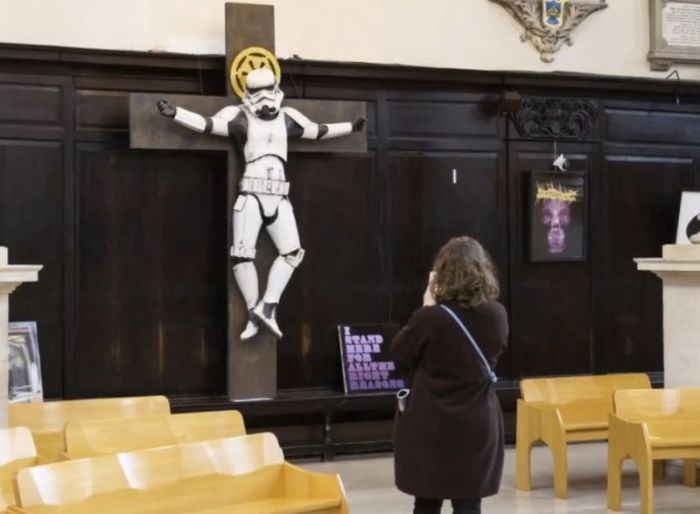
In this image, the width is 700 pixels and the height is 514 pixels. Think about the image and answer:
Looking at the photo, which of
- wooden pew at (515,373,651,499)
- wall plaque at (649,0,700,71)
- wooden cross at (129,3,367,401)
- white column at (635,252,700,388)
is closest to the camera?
wooden pew at (515,373,651,499)

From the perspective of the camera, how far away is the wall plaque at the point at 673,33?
389 inches

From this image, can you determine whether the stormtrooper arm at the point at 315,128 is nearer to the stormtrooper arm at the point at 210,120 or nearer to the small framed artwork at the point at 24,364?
the stormtrooper arm at the point at 210,120

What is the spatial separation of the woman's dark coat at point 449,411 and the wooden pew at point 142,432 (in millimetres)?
1367

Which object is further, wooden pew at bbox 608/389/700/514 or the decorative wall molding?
the decorative wall molding

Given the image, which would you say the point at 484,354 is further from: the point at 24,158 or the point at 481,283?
the point at 24,158

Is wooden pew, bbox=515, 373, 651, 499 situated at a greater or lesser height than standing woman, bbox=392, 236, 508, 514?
lesser

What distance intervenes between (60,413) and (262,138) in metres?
2.63

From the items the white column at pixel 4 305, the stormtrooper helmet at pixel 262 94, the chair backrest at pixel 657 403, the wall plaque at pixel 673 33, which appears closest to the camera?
the white column at pixel 4 305

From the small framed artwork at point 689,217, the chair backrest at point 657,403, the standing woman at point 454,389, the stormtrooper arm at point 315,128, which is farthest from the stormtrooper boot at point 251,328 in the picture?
the standing woman at point 454,389

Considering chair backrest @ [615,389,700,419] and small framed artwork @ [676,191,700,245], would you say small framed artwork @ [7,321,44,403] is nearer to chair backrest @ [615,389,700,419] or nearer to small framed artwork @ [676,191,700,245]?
chair backrest @ [615,389,700,419]

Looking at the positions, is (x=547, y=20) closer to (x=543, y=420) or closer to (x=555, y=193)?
(x=555, y=193)

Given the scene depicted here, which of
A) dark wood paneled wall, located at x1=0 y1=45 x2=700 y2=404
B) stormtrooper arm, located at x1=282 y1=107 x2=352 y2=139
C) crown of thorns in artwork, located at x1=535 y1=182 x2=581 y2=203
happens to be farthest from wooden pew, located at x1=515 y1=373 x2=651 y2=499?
stormtrooper arm, located at x1=282 y1=107 x2=352 y2=139

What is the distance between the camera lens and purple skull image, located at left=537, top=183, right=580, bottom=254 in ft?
30.5

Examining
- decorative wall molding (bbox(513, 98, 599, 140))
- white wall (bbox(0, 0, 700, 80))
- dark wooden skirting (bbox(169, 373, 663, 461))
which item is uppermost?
white wall (bbox(0, 0, 700, 80))
